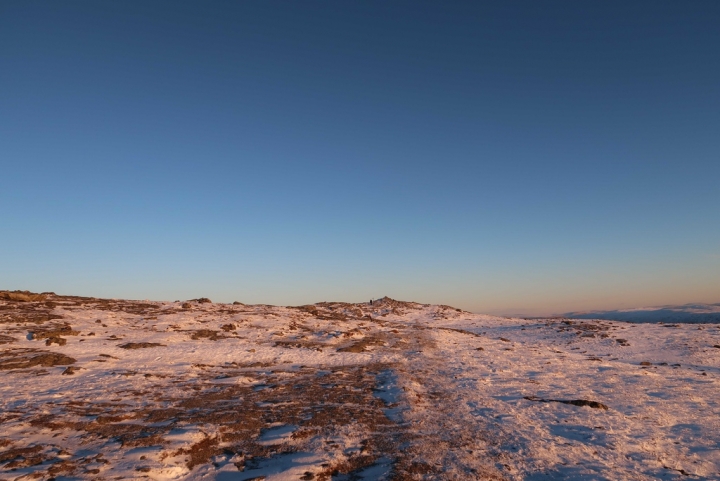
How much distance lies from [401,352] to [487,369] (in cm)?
618

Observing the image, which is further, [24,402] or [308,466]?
[24,402]

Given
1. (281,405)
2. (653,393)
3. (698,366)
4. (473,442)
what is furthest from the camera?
(698,366)

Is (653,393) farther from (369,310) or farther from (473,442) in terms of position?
(369,310)

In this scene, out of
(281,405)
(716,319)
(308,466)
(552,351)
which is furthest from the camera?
(716,319)

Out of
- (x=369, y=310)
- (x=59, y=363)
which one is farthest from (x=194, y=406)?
(x=369, y=310)

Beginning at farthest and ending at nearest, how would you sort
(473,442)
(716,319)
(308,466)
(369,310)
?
1. (369,310)
2. (716,319)
3. (473,442)
4. (308,466)

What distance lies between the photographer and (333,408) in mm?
11781

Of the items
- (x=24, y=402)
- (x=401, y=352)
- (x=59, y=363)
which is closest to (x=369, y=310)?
(x=401, y=352)

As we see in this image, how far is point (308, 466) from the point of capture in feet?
25.0

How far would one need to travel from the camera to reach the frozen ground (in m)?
7.64

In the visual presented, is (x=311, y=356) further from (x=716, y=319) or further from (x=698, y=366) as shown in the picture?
(x=716, y=319)

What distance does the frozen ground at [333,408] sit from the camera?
25.1 feet

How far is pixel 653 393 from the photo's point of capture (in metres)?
13.4

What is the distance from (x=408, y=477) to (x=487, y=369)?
12267 mm
